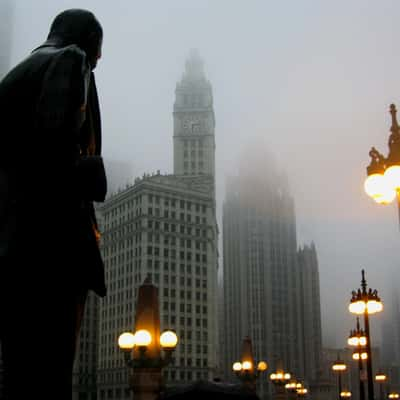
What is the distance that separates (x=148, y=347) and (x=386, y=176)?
24.9 ft

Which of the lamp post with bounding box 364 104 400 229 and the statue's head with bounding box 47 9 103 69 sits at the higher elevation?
the lamp post with bounding box 364 104 400 229

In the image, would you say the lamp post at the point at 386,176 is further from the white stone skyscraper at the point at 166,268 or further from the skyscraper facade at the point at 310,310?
the skyscraper facade at the point at 310,310

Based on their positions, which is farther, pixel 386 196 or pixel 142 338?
pixel 142 338

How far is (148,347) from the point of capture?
16.2 metres

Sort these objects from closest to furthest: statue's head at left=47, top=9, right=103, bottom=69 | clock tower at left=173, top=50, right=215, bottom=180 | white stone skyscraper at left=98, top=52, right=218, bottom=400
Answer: statue's head at left=47, top=9, right=103, bottom=69 → white stone skyscraper at left=98, top=52, right=218, bottom=400 → clock tower at left=173, top=50, right=215, bottom=180

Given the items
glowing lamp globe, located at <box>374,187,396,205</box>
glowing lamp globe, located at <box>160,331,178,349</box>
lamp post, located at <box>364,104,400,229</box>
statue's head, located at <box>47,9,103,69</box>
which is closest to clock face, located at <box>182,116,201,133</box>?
glowing lamp globe, located at <box>160,331,178,349</box>

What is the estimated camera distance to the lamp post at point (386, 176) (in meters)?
11.7

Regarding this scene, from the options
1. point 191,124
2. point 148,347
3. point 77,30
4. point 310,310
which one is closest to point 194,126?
point 191,124

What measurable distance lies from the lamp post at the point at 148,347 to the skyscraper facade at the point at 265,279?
484 feet

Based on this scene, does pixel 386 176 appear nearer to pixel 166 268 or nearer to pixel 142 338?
pixel 142 338

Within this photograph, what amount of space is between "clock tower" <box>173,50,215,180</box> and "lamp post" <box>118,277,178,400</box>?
130m

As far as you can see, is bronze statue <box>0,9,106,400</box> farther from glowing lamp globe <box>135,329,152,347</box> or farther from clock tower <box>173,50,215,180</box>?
clock tower <box>173,50,215,180</box>

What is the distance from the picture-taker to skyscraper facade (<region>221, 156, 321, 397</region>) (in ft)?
541

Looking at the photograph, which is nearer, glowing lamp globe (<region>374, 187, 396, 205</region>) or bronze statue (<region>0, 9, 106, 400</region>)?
bronze statue (<region>0, 9, 106, 400</region>)
